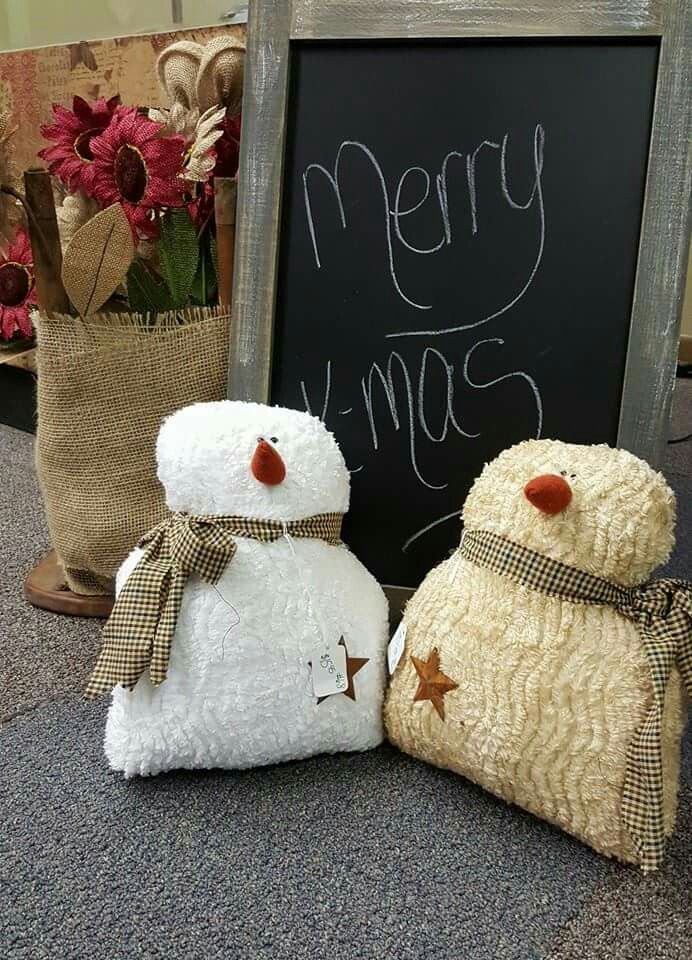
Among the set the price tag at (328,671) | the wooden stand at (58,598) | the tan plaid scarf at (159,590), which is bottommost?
the wooden stand at (58,598)

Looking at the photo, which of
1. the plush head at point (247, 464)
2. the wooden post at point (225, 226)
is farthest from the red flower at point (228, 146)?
the plush head at point (247, 464)

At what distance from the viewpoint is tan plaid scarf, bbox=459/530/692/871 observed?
612 millimetres

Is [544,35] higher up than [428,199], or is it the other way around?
[544,35]

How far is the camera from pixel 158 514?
0.93 metres

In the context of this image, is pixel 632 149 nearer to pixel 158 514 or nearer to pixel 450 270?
pixel 450 270

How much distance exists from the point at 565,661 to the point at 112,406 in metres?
0.54

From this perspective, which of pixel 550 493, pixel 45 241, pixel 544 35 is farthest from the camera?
pixel 45 241

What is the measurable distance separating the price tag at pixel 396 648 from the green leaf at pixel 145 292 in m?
0.43

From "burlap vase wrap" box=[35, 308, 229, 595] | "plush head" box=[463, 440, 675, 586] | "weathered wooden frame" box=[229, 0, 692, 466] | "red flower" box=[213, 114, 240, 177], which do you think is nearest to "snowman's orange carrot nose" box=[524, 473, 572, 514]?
"plush head" box=[463, 440, 675, 586]

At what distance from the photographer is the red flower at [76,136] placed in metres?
0.87

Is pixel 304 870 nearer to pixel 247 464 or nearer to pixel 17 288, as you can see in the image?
pixel 247 464

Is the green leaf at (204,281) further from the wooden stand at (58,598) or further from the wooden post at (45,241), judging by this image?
the wooden stand at (58,598)

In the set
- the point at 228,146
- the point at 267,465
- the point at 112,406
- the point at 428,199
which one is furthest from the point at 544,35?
the point at 112,406

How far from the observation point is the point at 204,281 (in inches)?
36.1
